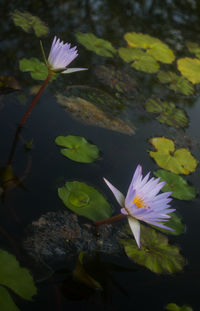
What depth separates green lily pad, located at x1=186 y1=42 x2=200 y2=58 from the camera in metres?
3.46

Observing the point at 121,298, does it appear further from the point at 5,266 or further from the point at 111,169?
the point at 111,169

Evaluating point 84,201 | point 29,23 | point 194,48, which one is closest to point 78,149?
point 84,201

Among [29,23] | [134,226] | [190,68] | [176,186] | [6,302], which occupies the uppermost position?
[190,68]

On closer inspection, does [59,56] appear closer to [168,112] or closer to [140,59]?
[168,112]

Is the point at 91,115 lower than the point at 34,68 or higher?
lower

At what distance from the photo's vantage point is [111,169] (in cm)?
190

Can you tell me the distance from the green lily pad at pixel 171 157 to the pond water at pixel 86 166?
4 cm

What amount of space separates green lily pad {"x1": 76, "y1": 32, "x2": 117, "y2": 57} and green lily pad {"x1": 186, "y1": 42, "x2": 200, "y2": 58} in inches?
40.1

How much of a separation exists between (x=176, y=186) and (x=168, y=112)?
34.0 inches

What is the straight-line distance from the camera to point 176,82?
291cm

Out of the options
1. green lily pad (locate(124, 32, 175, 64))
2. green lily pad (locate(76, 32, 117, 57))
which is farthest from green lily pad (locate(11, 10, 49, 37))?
green lily pad (locate(124, 32, 175, 64))

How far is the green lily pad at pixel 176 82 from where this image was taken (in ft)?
9.35

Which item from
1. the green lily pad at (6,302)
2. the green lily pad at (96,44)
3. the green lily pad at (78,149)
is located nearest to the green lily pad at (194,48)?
the green lily pad at (96,44)

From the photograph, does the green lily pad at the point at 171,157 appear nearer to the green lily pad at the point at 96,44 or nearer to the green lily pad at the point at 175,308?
the green lily pad at the point at 175,308
